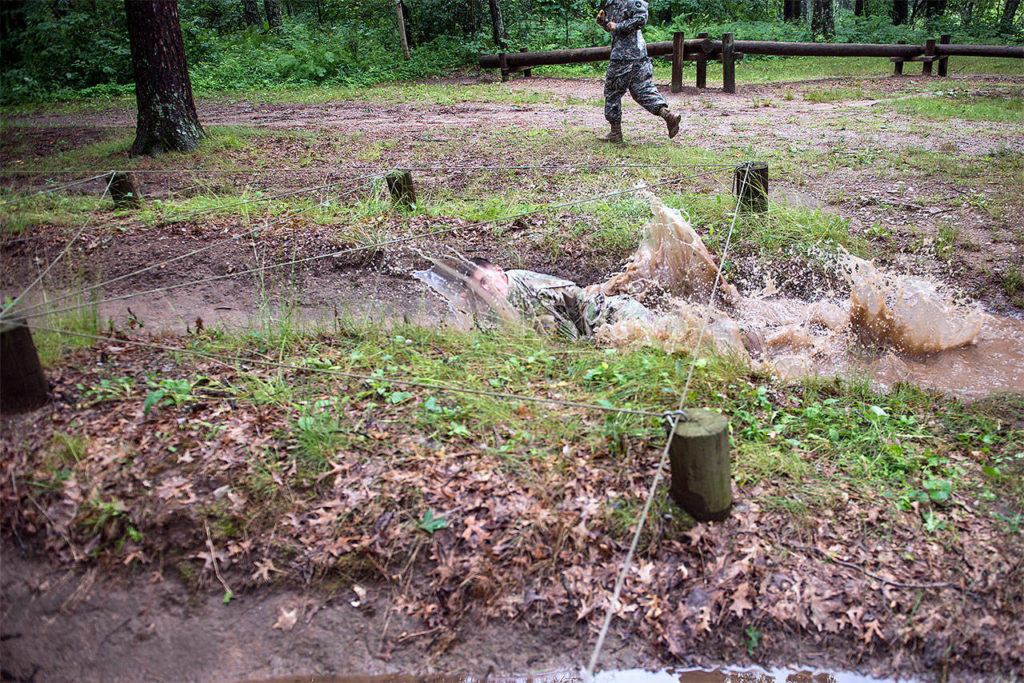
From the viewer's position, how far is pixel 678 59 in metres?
14.6

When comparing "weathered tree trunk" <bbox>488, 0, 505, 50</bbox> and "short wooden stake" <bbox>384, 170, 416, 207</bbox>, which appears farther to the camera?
"weathered tree trunk" <bbox>488, 0, 505, 50</bbox>

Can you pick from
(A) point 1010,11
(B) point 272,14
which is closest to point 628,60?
(B) point 272,14

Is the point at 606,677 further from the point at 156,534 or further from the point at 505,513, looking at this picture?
the point at 156,534

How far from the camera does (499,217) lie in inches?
273

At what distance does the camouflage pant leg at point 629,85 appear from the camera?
9523 millimetres

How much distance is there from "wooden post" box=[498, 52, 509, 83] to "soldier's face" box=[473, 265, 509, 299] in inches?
474

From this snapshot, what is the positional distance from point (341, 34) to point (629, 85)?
12.7 m

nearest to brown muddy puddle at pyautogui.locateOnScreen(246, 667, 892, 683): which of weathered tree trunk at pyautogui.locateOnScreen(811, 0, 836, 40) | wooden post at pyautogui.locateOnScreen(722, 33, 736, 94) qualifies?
wooden post at pyautogui.locateOnScreen(722, 33, 736, 94)

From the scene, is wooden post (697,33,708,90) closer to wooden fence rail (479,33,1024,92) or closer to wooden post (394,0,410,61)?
wooden fence rail (479,33,1024,92)

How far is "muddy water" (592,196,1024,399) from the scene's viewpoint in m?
4.88

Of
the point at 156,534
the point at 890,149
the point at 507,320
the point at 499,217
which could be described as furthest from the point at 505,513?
the point at 890,149

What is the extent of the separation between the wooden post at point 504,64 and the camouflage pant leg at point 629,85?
7.44 meters

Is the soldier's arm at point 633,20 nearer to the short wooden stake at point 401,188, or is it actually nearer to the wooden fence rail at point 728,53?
the short wooden stake at point 401,188

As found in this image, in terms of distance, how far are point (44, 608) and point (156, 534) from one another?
0.51 metres
